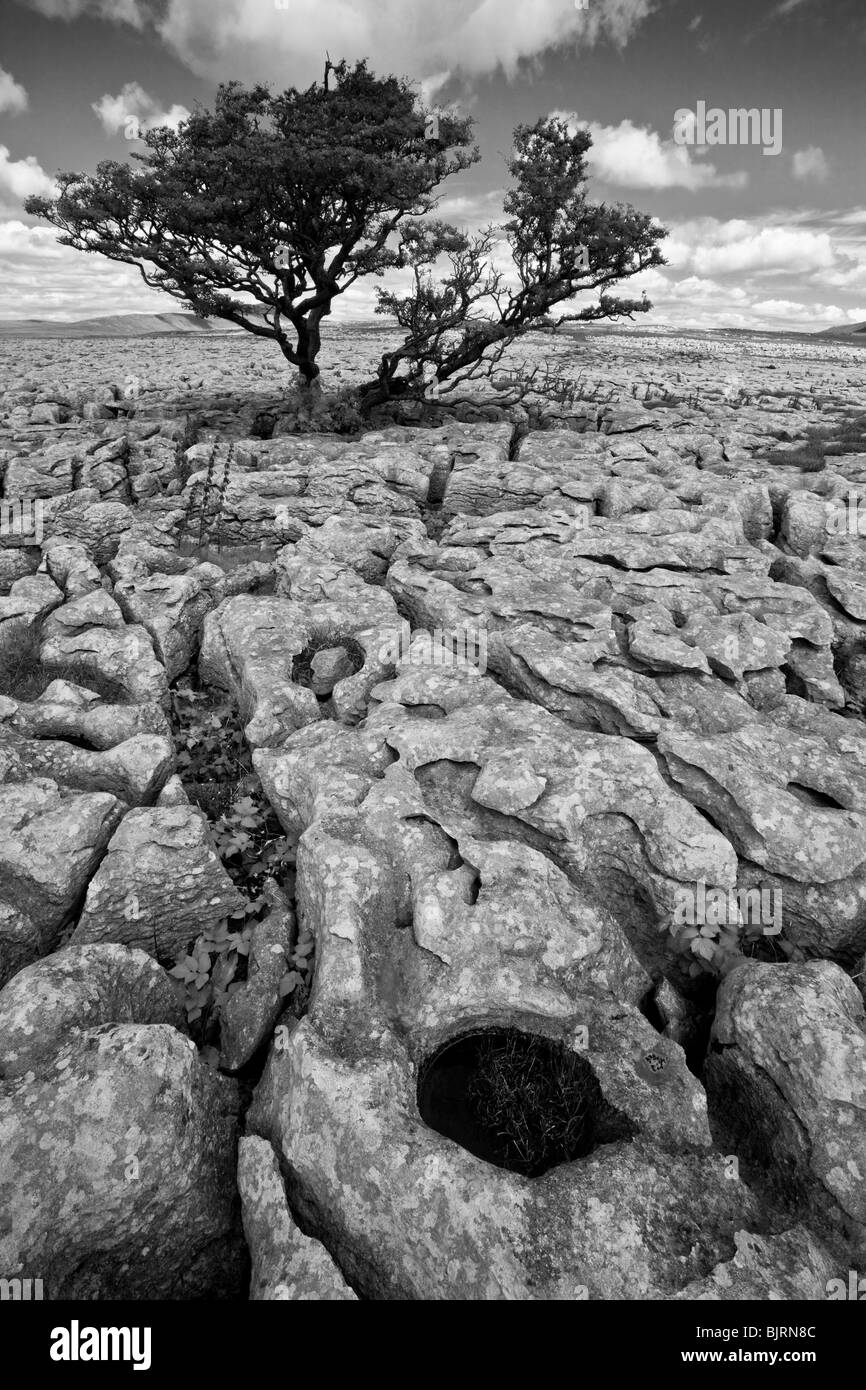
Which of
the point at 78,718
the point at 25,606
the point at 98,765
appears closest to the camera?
the point at 98,765

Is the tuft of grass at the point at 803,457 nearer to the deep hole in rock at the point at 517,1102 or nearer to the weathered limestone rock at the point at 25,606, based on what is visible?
the deep hole in rock at the point at 517,1102

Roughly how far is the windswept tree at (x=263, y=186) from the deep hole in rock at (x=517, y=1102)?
29.5 meters

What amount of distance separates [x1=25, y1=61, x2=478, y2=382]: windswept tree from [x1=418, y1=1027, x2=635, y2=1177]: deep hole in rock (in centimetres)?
2947

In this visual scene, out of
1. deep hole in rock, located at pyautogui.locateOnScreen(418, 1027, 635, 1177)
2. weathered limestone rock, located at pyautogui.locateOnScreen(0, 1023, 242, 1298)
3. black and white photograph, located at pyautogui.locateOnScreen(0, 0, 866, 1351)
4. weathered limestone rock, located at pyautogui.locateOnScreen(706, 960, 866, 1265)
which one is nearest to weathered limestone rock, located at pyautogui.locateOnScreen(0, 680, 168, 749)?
black and white photograph, located at pyautogui.locateOnScreen(0, 0, 866, 1351)

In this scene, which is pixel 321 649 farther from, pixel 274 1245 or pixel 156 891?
pixel 274 1245

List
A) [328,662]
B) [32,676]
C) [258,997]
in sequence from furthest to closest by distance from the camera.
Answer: [328,662] → [32,676] → [258,997]

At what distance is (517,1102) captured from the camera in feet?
19.0

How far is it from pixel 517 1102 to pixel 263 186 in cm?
3217

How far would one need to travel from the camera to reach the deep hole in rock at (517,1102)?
219 inches

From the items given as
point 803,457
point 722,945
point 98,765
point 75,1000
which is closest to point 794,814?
point 722,945
